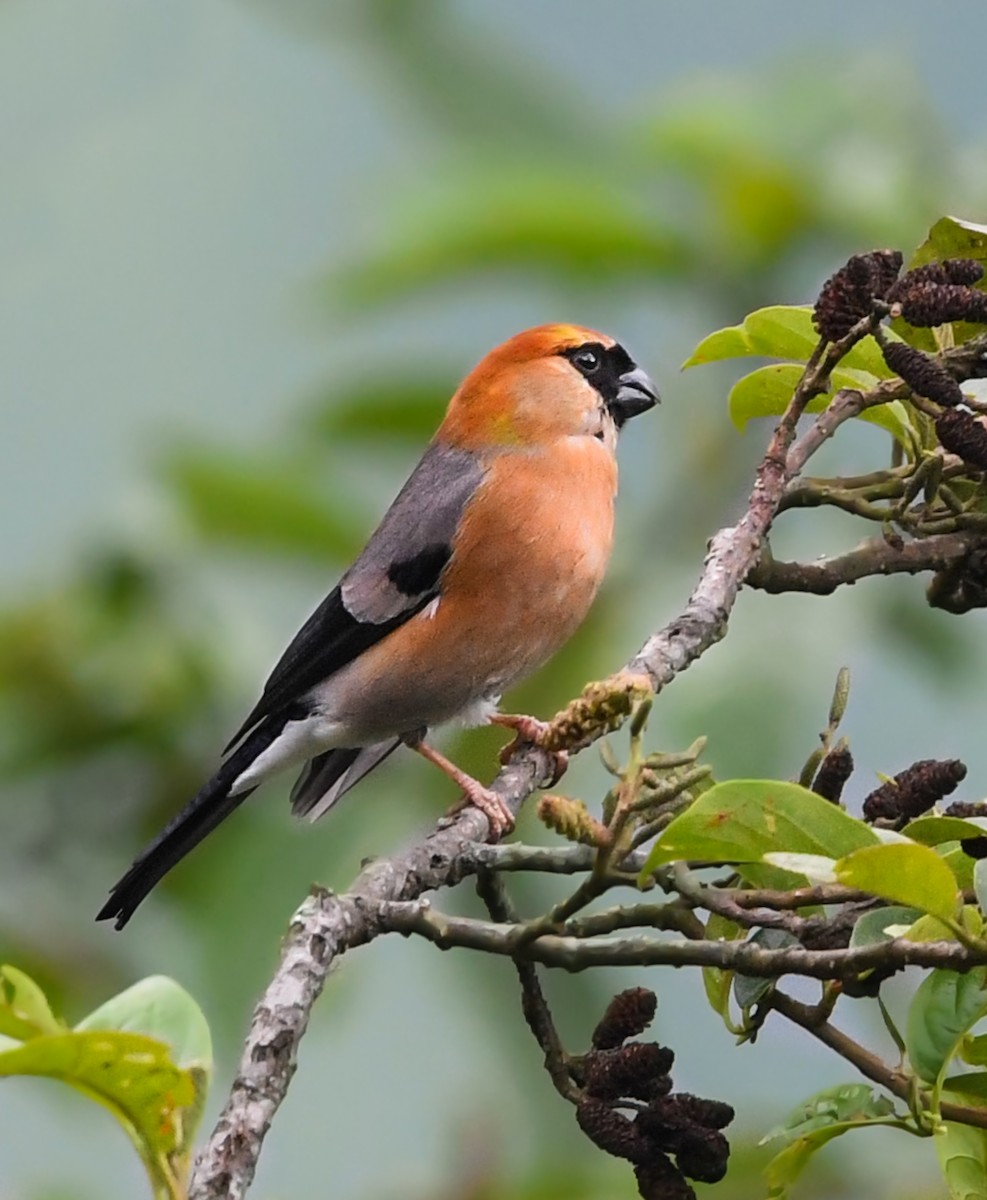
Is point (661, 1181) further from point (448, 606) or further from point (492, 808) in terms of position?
point (448, 606)

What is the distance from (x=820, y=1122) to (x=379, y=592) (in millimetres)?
2089

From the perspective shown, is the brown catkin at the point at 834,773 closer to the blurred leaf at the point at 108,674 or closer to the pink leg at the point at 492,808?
the pink leg at the point at 492,808

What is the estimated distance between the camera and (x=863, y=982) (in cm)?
158

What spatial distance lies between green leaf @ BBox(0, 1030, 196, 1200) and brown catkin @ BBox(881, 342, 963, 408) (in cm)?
106

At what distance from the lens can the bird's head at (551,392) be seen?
373cm

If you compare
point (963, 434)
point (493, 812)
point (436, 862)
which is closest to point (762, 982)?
point (436, 862)

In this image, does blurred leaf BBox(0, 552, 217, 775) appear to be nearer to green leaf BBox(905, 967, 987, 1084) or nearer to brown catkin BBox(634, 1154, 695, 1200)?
brown catkin BBox(634, 1154, 695, 1200)

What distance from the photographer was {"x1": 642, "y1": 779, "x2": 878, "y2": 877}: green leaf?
1.45m

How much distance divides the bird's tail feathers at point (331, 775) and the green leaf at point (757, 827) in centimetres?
173

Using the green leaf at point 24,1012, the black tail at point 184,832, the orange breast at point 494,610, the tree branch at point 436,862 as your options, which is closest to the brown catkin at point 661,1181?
the tree branch at point 436,862

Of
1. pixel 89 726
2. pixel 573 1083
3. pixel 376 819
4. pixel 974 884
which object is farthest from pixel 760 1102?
pixel 974 884

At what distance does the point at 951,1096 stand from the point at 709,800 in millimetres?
379

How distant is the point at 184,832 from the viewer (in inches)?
119

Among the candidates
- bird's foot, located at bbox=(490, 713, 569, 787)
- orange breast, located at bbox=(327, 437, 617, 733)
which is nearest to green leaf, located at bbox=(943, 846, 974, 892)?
bird's foot, located at bbox=(490, 713, 569, 787)
